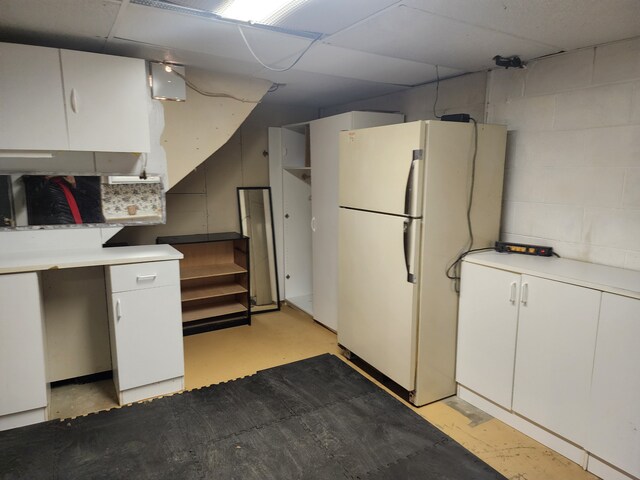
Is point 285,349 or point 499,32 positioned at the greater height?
point 499,32

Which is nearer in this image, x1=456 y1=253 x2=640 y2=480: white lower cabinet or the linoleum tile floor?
x1=456 y1=253 x2=640 y2=480: white lower cabinet

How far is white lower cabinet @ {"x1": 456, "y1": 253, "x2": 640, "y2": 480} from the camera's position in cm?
181

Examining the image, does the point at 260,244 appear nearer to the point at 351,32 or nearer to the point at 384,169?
the point at 384,169

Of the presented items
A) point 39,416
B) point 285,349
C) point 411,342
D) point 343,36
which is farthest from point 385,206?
point 39,416

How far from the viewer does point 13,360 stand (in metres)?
2.21

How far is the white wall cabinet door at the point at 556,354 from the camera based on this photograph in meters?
1.94

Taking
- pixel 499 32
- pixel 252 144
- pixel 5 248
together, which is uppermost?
pixel 499 32

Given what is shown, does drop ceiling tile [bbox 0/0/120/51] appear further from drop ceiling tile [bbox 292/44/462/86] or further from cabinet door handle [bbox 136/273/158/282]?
cabinet door handle [bbox 136/273/158/282]

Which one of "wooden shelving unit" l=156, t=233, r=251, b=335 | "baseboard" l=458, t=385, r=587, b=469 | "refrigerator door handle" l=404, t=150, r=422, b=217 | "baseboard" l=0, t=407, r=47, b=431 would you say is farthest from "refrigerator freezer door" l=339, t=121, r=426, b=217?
"baseboard" l=0, t=407, r=47, b=431

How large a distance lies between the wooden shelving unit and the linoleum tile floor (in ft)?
0.50

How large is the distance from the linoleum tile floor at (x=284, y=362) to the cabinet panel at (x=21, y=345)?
0.29m

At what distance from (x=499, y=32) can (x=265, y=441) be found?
2.54 m

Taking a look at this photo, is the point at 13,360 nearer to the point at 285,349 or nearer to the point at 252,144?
the point at 285,349

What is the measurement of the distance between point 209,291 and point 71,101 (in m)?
2.05
